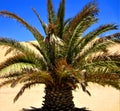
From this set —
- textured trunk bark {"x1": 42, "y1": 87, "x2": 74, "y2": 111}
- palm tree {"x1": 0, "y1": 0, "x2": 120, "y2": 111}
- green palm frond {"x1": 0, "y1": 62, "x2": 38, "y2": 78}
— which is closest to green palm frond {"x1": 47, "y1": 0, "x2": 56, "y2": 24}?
palm tree {"x1": 0, "y1": 0, "x2": 120, "y2": 111}

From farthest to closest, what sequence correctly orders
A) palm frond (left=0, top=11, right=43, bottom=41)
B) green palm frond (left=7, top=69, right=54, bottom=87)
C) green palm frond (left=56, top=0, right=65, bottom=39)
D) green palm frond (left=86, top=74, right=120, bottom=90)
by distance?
green palm frond (left=56, top=0, right=65, bottom=39), palm frond (left=0, top=11, right=43, bottom=41), green palm frond (left=86, top=74, right=120, bottom=90), green palm frond (left=7, top=69, right=54, bottom=87)

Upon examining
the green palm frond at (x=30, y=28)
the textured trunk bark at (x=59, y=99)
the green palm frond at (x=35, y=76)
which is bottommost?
the textured trunk bark at (x=59, y=99)

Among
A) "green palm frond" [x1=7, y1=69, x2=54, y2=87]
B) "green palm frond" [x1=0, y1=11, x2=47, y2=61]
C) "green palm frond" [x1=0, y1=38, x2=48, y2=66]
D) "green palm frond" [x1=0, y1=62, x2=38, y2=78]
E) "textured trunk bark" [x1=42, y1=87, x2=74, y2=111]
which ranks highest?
"green palm frond" [x1=0, y1=11, x2=47, y2=61]

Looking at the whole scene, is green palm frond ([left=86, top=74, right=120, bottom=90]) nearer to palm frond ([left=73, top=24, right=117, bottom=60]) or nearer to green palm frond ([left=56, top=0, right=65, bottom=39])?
palm frond ([left=73, top=24, right=117, bottom=60])

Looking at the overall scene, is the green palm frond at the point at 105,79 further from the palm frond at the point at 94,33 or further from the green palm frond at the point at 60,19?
the green palm frond at the point at 60,19

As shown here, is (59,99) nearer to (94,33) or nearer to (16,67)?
(16,67)

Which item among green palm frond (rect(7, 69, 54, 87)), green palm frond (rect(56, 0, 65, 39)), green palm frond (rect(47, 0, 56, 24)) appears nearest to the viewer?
green palm frond (rect(7, 69, 54, 87))

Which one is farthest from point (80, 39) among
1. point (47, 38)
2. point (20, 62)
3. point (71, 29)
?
point (20, 62)

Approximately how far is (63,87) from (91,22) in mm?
2460

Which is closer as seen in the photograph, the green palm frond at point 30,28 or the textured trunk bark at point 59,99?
the green palm frond at point 30,28

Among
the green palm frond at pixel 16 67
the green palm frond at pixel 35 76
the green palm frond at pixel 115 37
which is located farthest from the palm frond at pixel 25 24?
the green palm frond at pixel 115 37

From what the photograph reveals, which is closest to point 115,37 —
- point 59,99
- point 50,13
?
point 50,13

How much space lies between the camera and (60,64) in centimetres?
1088

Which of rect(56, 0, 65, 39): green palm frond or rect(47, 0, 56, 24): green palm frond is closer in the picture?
rect(56, 0, 65, 39): green palm frond
